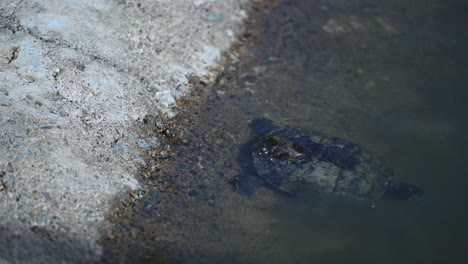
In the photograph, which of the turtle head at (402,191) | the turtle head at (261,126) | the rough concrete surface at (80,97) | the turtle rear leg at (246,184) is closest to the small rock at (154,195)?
the rough concrete surface at (80,97)

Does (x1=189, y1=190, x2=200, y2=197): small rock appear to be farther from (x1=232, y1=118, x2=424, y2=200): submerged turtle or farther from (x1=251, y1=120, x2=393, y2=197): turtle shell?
(x1=251, y1=120, x2=393, y2=197): turtle shell

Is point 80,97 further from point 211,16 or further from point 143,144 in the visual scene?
point 211,16

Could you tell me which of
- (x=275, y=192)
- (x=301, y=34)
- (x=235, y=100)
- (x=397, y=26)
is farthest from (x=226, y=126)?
(x=397, y=26)

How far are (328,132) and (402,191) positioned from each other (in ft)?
2.62

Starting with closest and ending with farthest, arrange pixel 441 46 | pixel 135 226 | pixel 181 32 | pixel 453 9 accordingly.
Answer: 1. pixel 135 226
2. pixel 181 32
3. pixel 441 46
4. pixel 453 9

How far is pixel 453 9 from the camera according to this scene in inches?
229

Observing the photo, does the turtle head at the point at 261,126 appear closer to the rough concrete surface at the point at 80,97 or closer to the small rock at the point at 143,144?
the rough concrete surface at the point at 80,97

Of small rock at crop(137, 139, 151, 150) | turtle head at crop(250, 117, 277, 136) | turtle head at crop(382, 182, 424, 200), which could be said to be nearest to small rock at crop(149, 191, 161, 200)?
→ small rock at crop(137, 139, 151, 150)

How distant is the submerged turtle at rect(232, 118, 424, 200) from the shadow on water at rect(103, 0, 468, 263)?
0.30 feet

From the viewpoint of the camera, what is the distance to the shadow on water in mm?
3660

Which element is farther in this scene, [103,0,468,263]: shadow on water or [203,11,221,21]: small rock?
[203,11,221,21]: small rock

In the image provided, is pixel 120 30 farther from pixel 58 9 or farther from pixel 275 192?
pixel 275 192

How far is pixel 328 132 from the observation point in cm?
447

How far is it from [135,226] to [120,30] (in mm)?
1850
